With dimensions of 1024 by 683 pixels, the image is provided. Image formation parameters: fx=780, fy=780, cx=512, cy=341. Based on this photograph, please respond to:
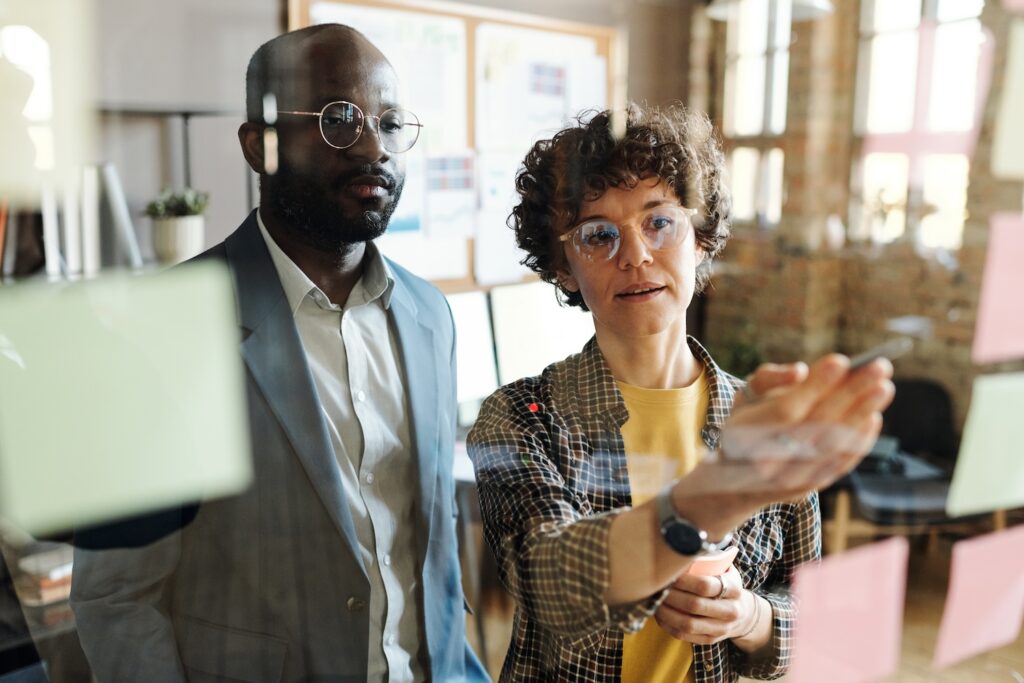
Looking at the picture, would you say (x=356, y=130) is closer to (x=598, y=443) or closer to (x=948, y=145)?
(x=598, y=443)

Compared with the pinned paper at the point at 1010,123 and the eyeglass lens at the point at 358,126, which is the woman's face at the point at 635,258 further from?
the pinned paper at the point at 1010,123

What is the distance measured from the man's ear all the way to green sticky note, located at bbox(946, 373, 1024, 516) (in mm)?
506

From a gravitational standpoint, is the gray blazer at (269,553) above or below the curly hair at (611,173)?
below

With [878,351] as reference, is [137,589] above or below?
below

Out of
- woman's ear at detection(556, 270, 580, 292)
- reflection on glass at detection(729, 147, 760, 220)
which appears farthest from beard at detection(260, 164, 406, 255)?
reflection on glass at detection(729, 147, 760, 220)

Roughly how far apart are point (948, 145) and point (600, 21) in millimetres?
229

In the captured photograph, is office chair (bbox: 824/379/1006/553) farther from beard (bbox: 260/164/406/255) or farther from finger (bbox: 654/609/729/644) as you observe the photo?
beard (bbox: 260/164/406/255)

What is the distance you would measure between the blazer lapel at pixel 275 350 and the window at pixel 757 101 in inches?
11.0

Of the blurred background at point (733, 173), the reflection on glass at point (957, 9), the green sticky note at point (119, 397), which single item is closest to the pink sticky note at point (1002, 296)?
the blurred background at point (733, 173)

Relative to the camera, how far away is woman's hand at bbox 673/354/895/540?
0.33 m

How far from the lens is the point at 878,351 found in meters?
0.37

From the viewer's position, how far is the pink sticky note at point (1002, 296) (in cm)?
52

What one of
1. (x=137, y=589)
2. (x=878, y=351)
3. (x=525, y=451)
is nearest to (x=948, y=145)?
(x=878, y=351)

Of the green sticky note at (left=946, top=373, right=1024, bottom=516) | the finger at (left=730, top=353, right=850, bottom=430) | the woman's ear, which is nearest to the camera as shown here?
the finger at (left=730, top=353, right=850, bottom=430)
